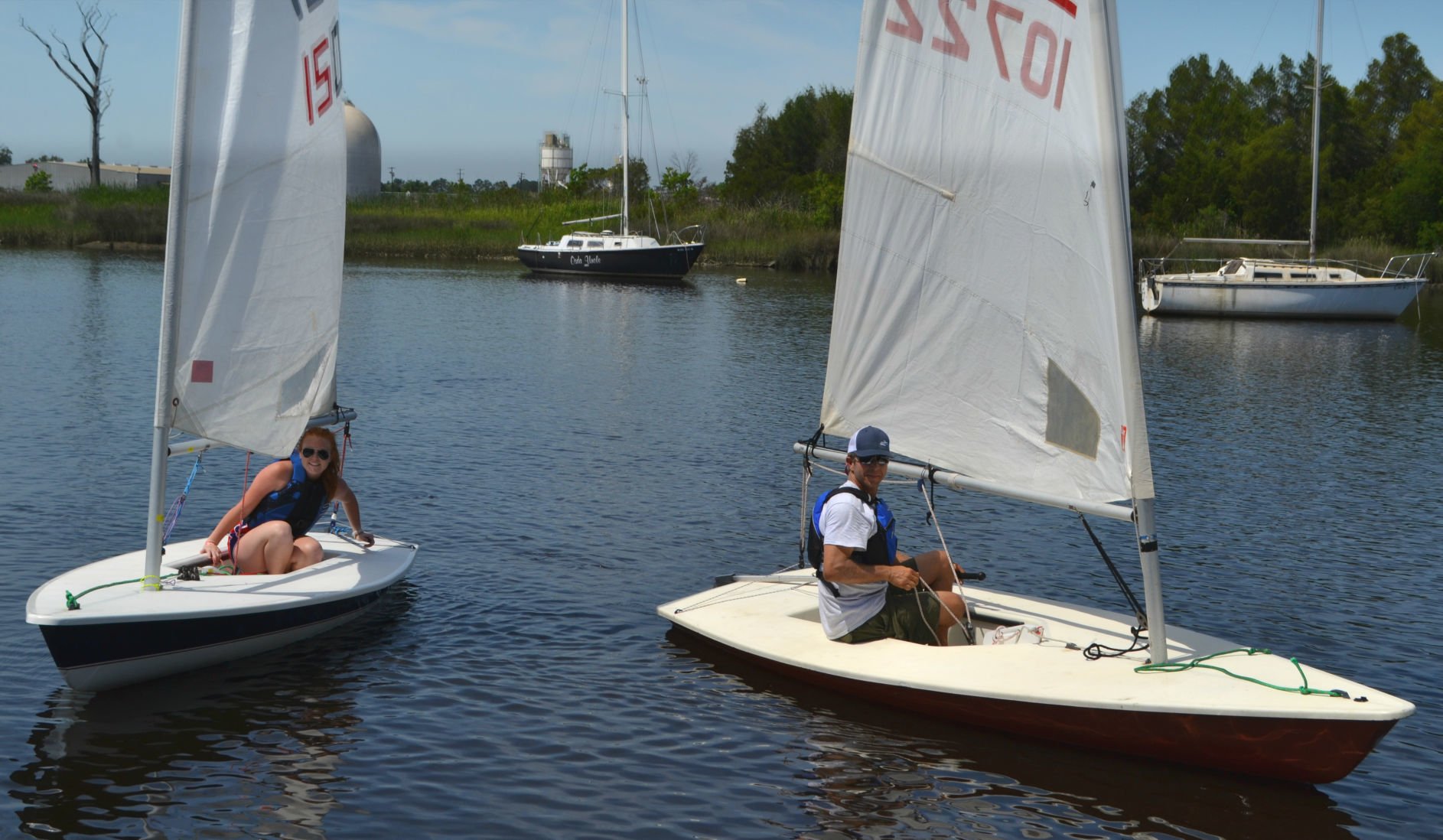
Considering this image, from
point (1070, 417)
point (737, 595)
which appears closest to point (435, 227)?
point (737, 595)

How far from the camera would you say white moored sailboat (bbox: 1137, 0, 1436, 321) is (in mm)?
46375

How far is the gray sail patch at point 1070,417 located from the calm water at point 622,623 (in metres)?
2.02

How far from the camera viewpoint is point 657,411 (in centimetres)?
2303

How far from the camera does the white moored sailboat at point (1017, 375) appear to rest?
8031 mm

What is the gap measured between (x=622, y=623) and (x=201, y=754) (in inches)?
154

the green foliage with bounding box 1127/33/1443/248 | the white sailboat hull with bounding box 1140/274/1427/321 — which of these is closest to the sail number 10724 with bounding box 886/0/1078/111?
the white sailboat hull with bounding box 1140/274/1427/321

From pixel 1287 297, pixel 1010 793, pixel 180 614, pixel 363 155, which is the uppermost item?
pixel 363 155

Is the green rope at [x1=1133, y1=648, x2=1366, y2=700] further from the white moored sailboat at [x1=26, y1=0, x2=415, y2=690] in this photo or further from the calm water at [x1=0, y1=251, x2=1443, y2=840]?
the white moored sailboat at [x1=26, y1=0, x2=415, y2=690]

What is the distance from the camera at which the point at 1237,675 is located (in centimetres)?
813

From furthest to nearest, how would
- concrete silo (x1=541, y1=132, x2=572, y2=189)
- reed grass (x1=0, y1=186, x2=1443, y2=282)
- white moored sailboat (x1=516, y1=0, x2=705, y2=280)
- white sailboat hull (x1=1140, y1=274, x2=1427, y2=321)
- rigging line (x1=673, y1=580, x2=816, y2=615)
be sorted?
concrete silo (x1=541, y1=132, x2=572, y2=189), reed grass (x1=0, y1=186, x2=1443, y2=282), white moored sailboat (x1=516, y1=0, x2=705, y2=280), white sailboat hull (x1=1140, y1=274, x2=1427, y2=321), rigging line (x1=673, y1=580, x2=816, y2=615)

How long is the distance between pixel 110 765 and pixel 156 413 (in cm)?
243

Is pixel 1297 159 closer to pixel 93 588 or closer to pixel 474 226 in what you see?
pixel 474 226

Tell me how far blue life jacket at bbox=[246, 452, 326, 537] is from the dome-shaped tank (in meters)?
88.4

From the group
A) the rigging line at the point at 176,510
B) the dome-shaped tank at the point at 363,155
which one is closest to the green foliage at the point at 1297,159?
the dome-shaped tank at the point at 363,155
